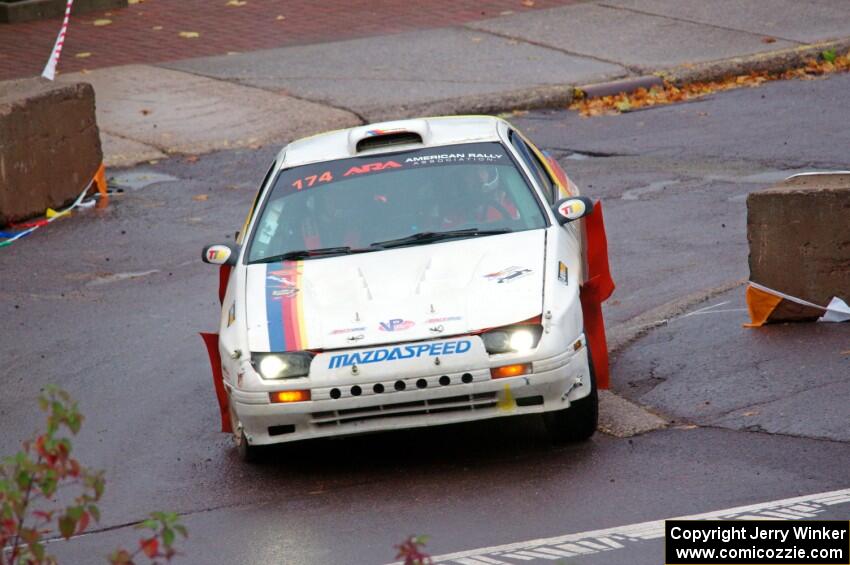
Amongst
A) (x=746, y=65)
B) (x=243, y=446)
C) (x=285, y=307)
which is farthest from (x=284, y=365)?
(x=746, y=65)

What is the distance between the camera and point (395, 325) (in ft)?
24.0

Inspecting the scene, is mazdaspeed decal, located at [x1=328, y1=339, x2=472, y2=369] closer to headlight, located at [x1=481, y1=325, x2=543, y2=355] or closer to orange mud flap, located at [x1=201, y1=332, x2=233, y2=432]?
headlight, located at [x1=481, y1=325, x2=543, y2=355]

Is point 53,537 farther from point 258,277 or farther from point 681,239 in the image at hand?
point 681,239

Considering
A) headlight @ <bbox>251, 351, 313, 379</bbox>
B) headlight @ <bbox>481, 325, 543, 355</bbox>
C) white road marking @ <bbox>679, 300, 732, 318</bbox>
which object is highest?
headlight @ <bbox>481, 325, 543, 355</bbox>

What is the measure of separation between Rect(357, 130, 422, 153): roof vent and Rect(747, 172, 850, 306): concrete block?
2082 mm

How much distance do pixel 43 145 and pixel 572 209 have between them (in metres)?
7.08

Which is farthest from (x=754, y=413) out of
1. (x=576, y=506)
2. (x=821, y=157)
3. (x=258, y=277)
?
(x=821, y=157)

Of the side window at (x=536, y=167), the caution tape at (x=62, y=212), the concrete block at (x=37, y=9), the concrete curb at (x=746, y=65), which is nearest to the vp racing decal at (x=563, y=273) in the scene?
the side window at (x=536, y=167)

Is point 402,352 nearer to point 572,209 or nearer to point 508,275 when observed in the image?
point 508,275

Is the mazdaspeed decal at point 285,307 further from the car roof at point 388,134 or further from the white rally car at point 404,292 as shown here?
the car roof at point 388,134

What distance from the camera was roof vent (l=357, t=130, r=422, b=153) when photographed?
8.97m

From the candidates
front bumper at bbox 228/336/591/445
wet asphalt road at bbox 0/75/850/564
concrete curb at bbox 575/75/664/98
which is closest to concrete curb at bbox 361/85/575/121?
concrete curb at bbox 575/75/664/98

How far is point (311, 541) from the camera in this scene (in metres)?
6.63

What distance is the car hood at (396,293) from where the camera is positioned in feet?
23.9
